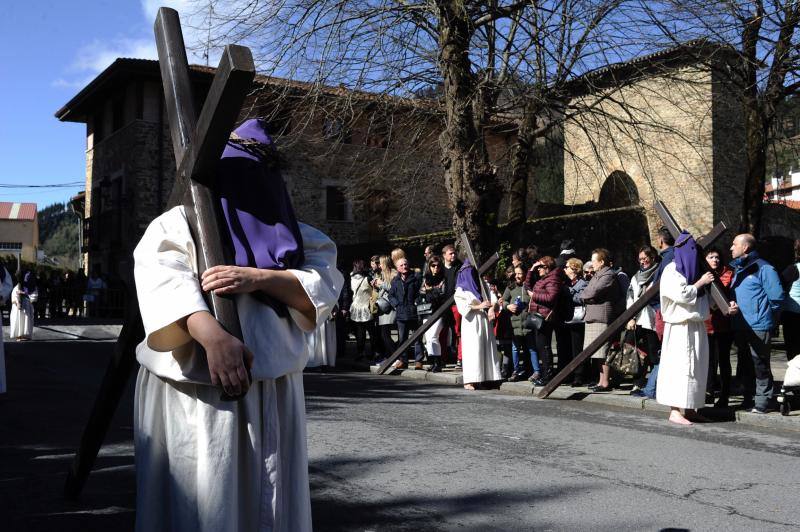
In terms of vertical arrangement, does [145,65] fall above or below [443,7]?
above

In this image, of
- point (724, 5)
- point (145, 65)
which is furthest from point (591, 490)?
point (145, 65)

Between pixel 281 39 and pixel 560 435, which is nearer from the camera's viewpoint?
pixel 560 435

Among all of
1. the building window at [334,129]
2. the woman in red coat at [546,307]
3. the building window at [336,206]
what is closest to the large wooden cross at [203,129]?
the woman in red coat at [546,307]

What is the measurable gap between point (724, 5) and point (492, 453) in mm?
12135

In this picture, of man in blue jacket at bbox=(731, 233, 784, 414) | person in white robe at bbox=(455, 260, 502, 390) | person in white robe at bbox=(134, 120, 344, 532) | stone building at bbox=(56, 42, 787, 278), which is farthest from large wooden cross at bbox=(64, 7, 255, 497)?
stone building at bbox=(56, 42, 787, 278)

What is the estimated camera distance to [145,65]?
3169 cm

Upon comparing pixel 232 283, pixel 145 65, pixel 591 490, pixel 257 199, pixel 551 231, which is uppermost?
pixel 145 65

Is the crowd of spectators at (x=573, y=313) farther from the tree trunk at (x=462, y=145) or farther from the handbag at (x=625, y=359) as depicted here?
the tree trunk at (x=462, y=145)

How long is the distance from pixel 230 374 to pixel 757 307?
7921mm

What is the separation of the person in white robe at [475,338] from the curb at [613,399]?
Answer: 395mm

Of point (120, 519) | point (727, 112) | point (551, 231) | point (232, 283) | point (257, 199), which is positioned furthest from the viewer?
point (727, 112)

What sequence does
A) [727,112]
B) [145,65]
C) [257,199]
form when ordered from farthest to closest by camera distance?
[145,65] < [727,112] < [257,199]

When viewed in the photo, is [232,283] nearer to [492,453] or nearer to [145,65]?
[492,453]

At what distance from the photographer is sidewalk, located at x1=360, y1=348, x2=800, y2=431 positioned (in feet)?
29.1
